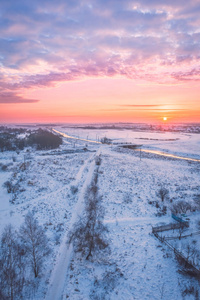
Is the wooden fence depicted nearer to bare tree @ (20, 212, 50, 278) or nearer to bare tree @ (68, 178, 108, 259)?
bare tree @ (68, 178, 108, 259)

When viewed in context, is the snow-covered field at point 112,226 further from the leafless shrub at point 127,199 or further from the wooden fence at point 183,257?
the wooden fence at point 183,257

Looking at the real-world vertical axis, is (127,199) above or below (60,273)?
above

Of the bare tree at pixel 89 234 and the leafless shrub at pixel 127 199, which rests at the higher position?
the leafless shrub at pixel 127 199

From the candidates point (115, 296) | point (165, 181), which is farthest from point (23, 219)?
point (165, 181)

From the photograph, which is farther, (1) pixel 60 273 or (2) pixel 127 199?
(2) pixel 127 199

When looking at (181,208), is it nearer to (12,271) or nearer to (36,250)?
(36,250)

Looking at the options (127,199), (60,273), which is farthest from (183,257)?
(127,199)

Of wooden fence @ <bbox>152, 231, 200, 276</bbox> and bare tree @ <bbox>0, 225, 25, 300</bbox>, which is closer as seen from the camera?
bare tree @ <bbox>0, 225, 25, 300</bbox>

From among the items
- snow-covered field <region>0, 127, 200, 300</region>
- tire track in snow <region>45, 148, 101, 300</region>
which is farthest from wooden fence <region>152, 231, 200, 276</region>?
tire track in snow <region>45, 148, 101, 300</region>

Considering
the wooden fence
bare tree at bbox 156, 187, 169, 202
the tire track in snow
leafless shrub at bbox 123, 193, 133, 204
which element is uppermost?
bare tree at bbox 156, 187, 169, 202

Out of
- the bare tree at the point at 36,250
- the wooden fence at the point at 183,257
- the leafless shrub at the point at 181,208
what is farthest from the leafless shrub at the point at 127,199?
the bare tree at the point at 36,250
